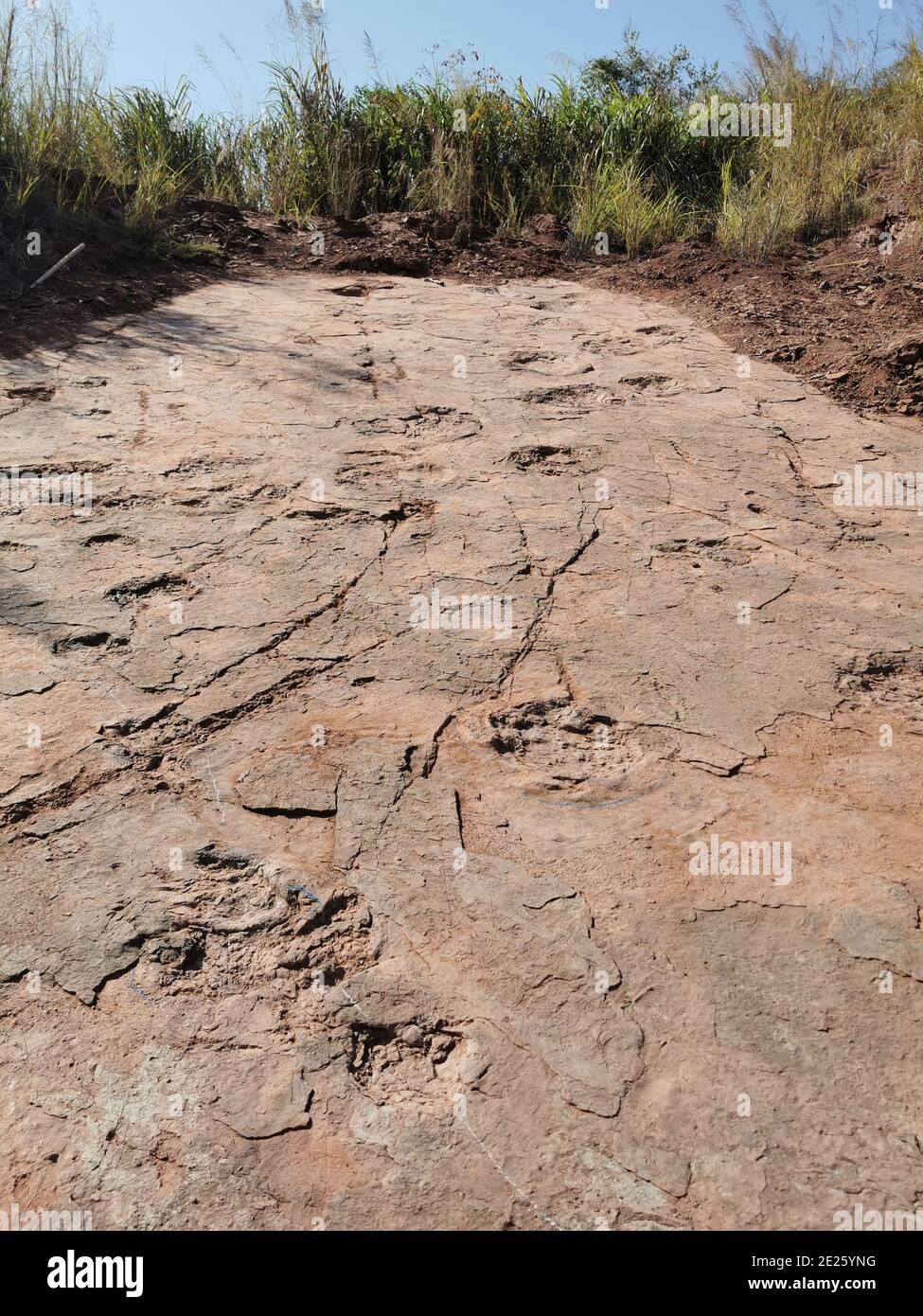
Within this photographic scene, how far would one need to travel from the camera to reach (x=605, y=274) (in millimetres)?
5930

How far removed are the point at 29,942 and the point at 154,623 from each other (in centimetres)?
103

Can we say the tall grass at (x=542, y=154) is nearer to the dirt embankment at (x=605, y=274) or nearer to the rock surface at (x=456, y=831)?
the dirt embankment at (x=605, y=274)

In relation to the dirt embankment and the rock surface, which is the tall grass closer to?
the dirt embankment

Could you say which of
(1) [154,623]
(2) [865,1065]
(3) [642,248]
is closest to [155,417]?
(1) [154,623]

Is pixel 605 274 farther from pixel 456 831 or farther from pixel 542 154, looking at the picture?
pixel 456 831

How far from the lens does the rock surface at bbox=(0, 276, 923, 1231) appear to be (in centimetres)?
139

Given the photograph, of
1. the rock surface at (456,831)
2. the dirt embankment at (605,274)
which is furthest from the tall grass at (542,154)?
the rock surface at (456,831)

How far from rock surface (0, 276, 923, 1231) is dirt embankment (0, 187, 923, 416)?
3.52ft

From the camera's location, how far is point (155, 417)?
377cm

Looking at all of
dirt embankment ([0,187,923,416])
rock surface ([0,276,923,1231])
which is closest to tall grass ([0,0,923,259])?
dirt embankment ([0,187,923,416])

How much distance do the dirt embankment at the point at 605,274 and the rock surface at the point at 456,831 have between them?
42.3 inches

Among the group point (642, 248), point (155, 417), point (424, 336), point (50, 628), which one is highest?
point (642, 248)

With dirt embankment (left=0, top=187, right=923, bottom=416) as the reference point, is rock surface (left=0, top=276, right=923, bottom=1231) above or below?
below
